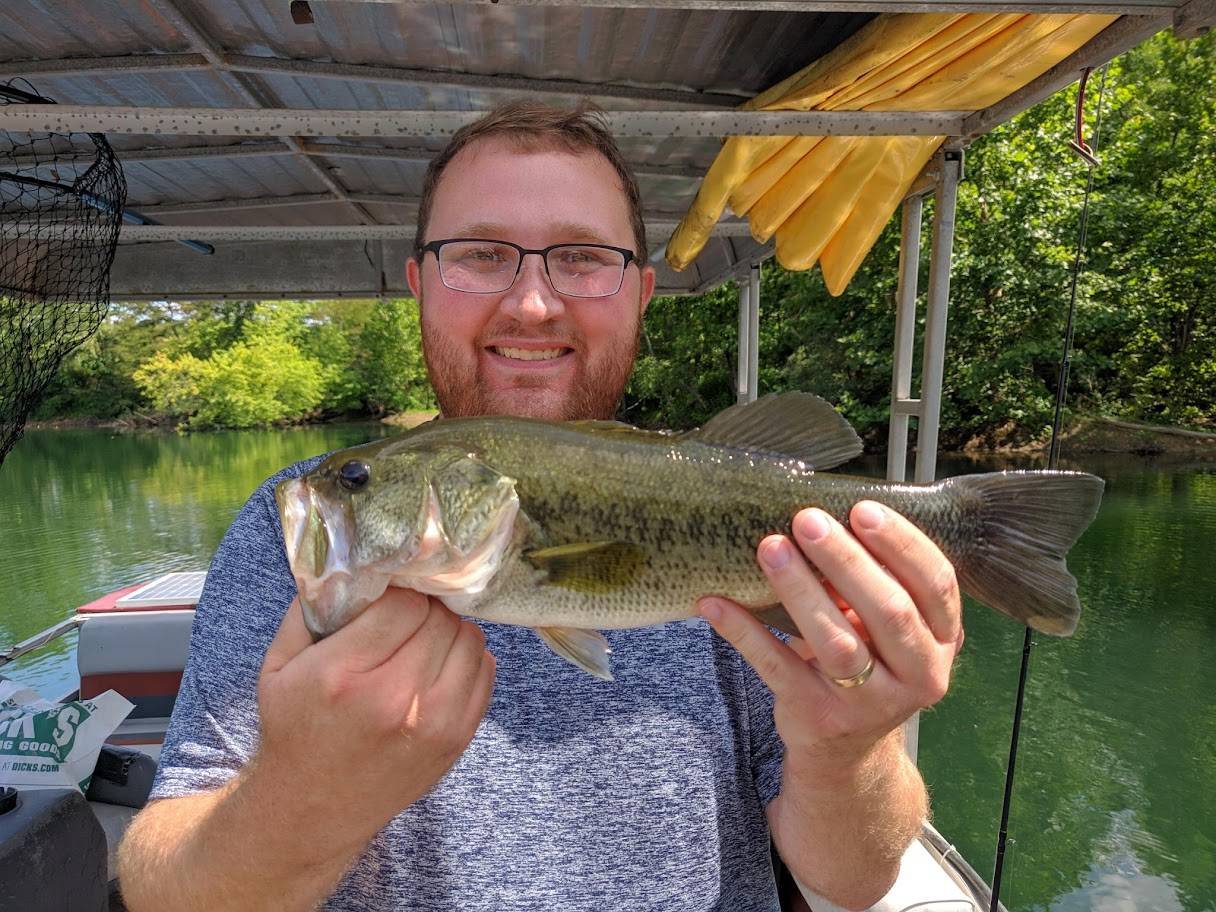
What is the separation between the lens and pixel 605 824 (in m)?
1.90

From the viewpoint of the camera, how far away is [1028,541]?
165 centimetres

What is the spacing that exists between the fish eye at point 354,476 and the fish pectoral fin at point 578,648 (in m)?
0.48

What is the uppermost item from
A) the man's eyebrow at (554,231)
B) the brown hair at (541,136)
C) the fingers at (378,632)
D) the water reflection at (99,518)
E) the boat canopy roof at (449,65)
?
the boat canopy roof at (449,65)

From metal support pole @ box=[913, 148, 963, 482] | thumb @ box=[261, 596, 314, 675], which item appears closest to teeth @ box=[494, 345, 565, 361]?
thumb @ box=[261, 596, 314, 675]

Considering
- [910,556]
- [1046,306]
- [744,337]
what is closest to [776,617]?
[910,556]

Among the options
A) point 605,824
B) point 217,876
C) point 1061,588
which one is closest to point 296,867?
point 217,876

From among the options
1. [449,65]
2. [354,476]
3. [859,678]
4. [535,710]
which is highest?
[449,65]

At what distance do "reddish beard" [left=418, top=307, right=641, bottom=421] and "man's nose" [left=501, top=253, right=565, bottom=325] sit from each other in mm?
45

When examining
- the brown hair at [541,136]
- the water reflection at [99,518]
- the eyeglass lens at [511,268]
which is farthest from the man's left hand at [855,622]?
the water reflection at [99,518]

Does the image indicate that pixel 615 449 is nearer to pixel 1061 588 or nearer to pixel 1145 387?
pixel 1061 588

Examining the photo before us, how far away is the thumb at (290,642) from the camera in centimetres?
149

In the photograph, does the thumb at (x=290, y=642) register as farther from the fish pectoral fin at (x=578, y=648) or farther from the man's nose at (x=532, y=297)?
the man's nose at (x=532, y=297)

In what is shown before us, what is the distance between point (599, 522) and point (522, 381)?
0.72 meters

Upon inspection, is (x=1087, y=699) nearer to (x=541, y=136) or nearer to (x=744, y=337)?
(x=744, y=337)
